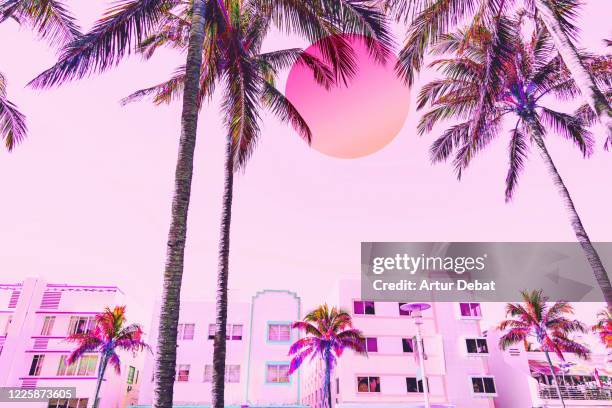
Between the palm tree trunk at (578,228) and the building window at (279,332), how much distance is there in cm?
2708

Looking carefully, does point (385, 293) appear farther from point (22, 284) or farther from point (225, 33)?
point (22, 284)

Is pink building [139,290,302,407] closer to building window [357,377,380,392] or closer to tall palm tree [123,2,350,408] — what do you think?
building window [357,377,380,392]

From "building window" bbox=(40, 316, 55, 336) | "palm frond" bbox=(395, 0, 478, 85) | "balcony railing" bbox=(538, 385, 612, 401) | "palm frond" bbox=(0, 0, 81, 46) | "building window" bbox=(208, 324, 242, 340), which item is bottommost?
"balcony railing" bbox=(538, 385, 612, 401)

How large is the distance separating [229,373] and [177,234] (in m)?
30.7

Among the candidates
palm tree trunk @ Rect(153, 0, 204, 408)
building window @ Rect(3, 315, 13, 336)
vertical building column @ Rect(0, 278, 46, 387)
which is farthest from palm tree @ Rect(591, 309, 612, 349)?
building window @ Rect(3, 315, 13, 336)

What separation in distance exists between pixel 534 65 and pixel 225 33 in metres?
12.4

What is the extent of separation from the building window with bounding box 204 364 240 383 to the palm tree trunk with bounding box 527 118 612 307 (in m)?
29.0

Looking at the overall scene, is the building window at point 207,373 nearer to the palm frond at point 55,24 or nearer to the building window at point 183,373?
the building window at point 183,373

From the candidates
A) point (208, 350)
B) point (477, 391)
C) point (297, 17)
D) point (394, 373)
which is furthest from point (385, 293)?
point (297, 17)

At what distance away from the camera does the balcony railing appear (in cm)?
3606

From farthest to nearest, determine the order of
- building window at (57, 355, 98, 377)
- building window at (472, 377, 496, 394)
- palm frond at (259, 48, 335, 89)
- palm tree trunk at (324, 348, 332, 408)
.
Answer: building window at (57, 355, 98, 377) → building window at (472, 377, 496, 394) → palm tree trunk at (324, 348, 332, 408) → palm frond at (259, 48, 335, 89)

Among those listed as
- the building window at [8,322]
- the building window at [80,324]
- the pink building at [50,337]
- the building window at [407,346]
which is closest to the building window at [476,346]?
the building window at [407,346]

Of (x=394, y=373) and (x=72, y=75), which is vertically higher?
(x=72, y=75)

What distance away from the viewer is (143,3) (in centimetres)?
932
